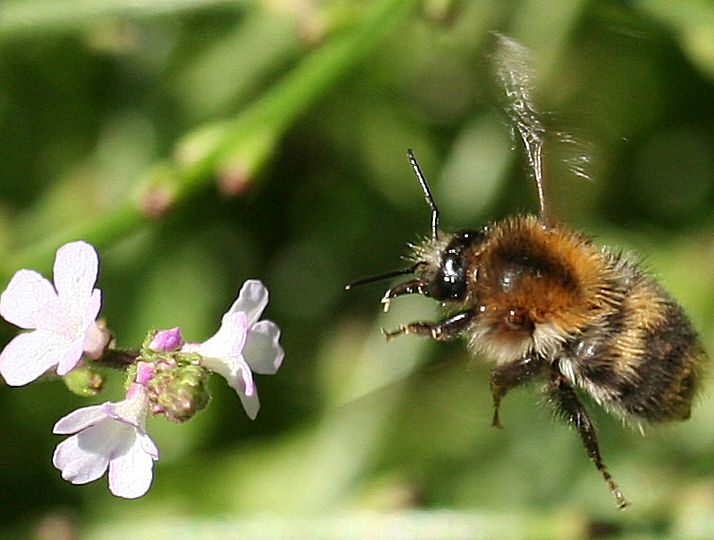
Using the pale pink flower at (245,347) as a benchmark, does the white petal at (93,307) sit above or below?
above

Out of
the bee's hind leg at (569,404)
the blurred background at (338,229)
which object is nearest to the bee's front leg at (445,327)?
the bee's hind leg at (569,404)

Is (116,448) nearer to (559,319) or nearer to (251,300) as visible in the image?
(251,300)

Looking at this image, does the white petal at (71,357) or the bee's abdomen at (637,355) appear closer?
the white petal at (71,357)

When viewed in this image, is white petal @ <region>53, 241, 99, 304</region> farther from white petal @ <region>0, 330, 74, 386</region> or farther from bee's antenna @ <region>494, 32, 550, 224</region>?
bee's antenna @ <region>494, 32, 550, 224</region>

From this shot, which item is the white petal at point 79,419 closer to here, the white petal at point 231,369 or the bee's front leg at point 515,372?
the white petal at point 231,369

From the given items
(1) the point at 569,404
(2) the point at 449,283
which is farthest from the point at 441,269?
(1) the point at 569,404
